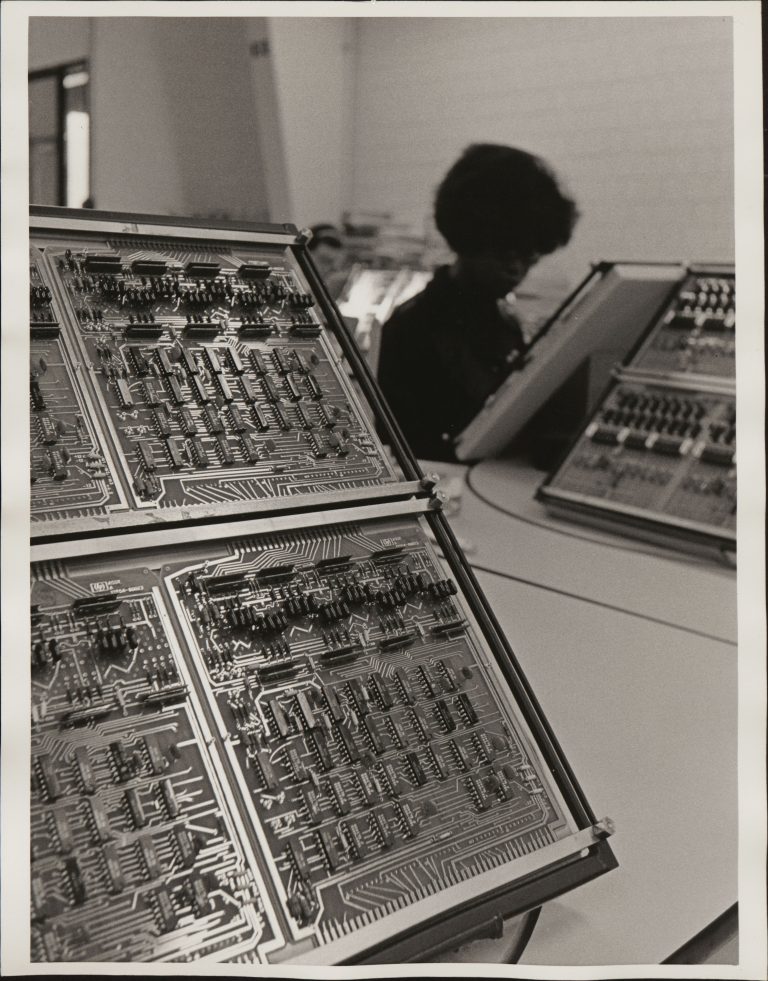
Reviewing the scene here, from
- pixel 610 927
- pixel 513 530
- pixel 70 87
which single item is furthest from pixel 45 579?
pixel 70 87

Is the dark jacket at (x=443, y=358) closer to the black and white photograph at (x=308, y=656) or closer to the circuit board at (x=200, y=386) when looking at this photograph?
the black and white photograph at (x=308, y=656)

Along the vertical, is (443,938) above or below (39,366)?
below

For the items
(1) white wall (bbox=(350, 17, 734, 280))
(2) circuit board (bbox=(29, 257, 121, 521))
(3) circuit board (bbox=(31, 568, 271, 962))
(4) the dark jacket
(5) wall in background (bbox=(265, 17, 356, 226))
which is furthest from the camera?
(5) wall in background (bbox=(265, 17, 356, 226))

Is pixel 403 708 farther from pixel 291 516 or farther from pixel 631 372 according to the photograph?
pixel 631 372

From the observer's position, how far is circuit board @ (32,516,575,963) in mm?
660

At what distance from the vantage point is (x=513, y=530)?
1771 millimetres

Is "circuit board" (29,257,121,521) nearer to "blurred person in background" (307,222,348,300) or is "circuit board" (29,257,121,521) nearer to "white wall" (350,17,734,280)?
"blurred person in background" (307,222,348,300)

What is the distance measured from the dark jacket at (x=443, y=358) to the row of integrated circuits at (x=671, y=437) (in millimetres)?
→ 312

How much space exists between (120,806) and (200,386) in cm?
46

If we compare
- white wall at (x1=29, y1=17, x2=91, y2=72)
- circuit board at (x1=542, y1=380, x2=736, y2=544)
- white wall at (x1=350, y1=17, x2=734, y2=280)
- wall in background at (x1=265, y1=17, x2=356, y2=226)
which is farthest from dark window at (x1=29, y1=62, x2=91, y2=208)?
wall in background at (x1=265, y1=17, x2=356, y2=226)

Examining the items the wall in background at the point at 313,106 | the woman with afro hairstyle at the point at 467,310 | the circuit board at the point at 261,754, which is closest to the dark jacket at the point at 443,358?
the woman with afro hairstyle at the point at 467,310

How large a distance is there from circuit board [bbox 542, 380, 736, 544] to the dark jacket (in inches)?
12.5

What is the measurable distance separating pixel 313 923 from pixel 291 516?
40cm

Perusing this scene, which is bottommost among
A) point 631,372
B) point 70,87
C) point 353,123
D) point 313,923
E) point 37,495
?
point 313,923
